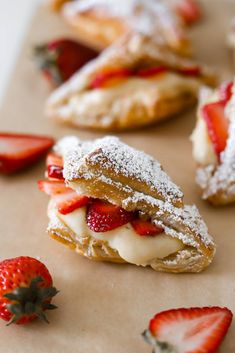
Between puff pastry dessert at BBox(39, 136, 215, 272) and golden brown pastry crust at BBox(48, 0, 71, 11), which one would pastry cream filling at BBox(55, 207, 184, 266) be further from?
golden brown pastry crust at BBox(48, 0, 71, 11)

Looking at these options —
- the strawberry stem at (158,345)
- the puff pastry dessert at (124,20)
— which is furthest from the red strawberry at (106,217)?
the puff pastry dessert at (124,20)

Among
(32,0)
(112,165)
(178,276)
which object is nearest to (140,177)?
(112,165)

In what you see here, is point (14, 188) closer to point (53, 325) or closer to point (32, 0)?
point (53, 325)

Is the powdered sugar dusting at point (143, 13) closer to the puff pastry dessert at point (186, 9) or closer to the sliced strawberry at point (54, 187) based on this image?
the puff pastry dessert at point (186, 9)

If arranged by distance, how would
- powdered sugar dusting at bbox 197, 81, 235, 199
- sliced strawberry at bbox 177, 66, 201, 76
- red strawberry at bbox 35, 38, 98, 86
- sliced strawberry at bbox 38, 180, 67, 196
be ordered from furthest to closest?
red strawberry at bbox 35, 38, 98, 86, sliced strawberry at bbox 177, 66, 201, 76, powdered sugar dusting at bbox 197, 81, 235, 199, sliced strawberry at bbox 38, 180, 67, 196

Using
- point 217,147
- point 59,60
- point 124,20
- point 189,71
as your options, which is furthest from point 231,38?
point 217,147

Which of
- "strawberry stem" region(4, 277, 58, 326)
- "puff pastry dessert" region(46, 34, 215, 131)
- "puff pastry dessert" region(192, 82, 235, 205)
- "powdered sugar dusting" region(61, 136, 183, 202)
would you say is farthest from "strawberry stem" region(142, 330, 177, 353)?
"puff pastry dessert" region(46, 34, 215, 131)
